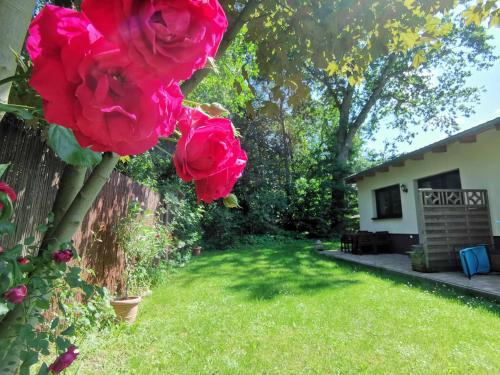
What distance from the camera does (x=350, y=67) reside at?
311cm

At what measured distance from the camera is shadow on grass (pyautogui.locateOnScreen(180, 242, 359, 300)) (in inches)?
253

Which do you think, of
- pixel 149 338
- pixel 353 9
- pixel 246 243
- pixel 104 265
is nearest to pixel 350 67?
pixel 353 9

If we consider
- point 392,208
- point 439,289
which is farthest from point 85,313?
point 392,208

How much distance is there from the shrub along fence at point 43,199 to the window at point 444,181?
8.30 meters

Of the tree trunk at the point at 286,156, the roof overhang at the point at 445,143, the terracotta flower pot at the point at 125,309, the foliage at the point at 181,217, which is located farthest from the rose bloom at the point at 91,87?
the tree trunk at the point at 286,156

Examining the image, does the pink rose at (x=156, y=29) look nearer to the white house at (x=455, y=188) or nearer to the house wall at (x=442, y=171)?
the white house at (x=455, y=188)

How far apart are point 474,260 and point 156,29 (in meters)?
8.15

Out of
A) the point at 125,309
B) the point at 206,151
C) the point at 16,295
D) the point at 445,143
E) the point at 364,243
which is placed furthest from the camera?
the point at 364,243

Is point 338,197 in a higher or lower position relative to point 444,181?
higher

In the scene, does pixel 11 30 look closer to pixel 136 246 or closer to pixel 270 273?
pixel 136 246

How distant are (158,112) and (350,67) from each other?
10.2ft

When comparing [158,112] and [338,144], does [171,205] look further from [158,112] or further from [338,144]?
[338,144]

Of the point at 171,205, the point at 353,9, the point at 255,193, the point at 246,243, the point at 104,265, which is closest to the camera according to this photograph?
the point at 353,9

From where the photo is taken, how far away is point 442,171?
9.38 metres
